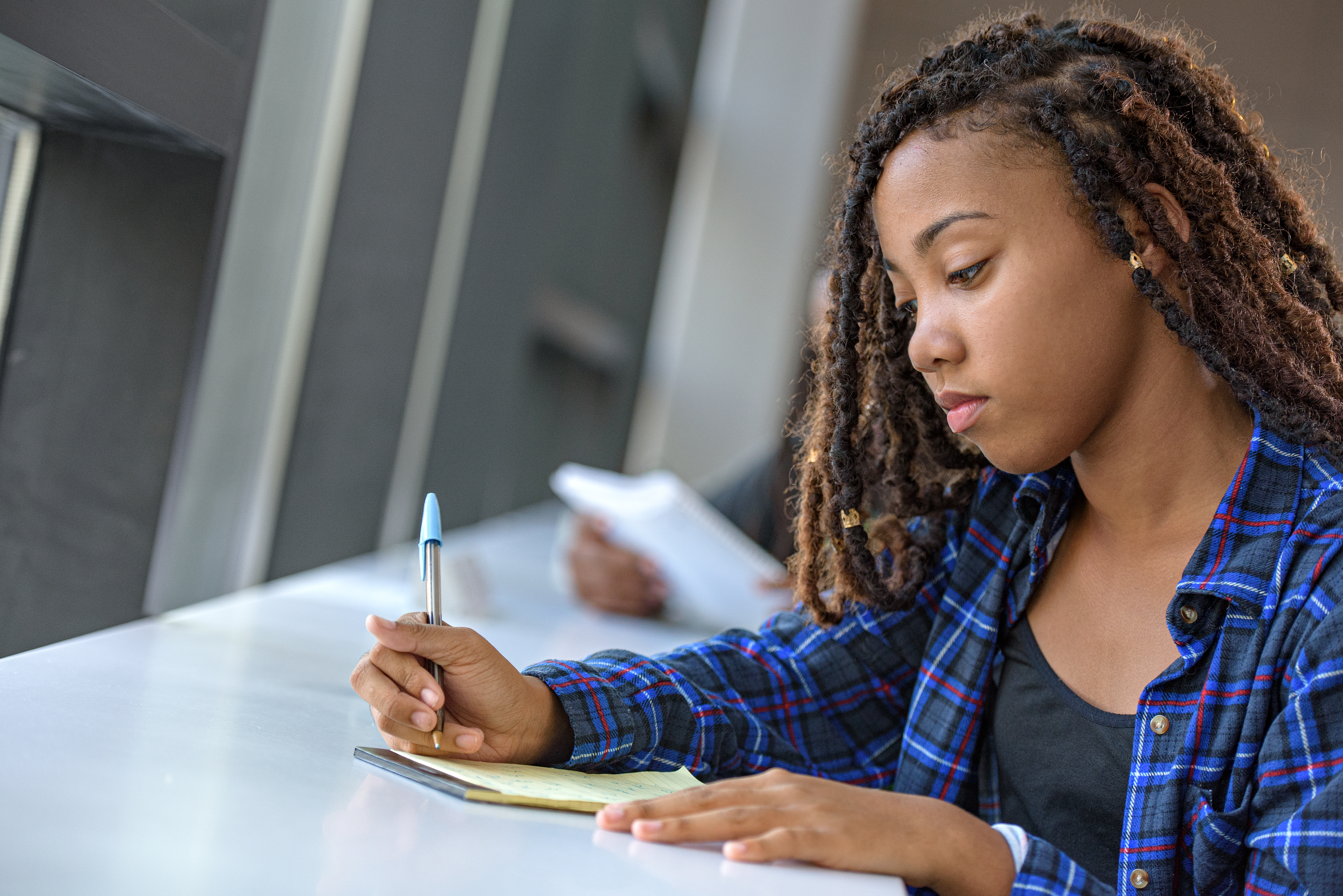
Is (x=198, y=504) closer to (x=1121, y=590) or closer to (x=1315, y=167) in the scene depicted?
(x=1121, y=590)

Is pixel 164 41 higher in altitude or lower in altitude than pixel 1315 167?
lower

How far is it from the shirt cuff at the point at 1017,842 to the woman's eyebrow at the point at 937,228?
0.43 meters

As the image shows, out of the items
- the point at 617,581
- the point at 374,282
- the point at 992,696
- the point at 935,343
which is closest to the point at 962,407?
the point at 935,343

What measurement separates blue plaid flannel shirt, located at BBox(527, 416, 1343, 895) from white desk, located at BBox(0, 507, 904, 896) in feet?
0.56

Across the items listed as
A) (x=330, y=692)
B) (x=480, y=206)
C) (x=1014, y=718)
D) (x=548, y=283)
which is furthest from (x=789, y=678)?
(x=548, y=283)

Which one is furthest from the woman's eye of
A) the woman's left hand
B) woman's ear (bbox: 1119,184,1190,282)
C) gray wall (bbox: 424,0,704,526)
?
gray wall (bbox: 424,0,704,526)

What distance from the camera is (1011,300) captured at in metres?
0.83

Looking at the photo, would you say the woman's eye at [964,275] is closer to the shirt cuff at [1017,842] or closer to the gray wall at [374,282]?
the shirt cuff at [1017,842]

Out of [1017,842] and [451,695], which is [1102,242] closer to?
[1017,842]

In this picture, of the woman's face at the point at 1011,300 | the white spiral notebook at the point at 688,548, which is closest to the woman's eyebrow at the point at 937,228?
the woman's face at the point at 1011,300

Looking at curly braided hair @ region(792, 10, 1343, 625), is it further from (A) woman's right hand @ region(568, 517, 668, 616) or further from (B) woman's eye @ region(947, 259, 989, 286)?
(A) woman's right hand @ region(568, 517, 668, 616)

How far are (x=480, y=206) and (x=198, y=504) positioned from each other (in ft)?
4.06

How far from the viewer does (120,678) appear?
86 centimetres

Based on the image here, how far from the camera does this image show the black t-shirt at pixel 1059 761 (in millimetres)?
884
